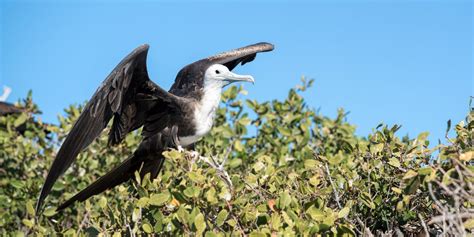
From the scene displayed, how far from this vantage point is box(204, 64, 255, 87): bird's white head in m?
4.75

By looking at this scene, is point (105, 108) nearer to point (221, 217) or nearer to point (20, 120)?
point (221, 217)

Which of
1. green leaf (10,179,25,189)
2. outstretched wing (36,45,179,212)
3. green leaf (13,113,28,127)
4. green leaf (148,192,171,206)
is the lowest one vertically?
green leaf (148,192,171,206)

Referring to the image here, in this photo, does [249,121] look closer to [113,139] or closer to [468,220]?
[113,139]

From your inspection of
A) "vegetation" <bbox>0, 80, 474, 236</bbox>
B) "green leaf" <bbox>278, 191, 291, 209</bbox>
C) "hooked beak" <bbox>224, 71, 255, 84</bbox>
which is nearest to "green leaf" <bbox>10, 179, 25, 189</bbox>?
"vegetation" <bbox>0, 80, 474, 236</bbox>

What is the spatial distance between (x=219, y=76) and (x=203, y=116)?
339 millimetres

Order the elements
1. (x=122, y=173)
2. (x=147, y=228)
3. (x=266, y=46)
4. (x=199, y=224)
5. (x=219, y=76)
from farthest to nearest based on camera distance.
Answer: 1. (x=266, y=46)
2. (x=219, y=76)
3. (x=122, y=173)
4. (x=147, y=228)
5. (x=199, y=224)

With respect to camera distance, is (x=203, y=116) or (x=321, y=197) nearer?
(x=321, y=197)

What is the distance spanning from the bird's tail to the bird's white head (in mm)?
582

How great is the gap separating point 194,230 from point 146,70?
1740 millimetres

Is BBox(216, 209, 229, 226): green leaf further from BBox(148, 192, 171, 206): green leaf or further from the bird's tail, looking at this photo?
the bird's tail

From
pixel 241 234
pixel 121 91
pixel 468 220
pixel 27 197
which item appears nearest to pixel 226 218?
pixel 241 234

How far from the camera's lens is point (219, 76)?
4.76 metres

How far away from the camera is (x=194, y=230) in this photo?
2797mm

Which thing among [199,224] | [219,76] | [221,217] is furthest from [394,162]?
[219,76]
